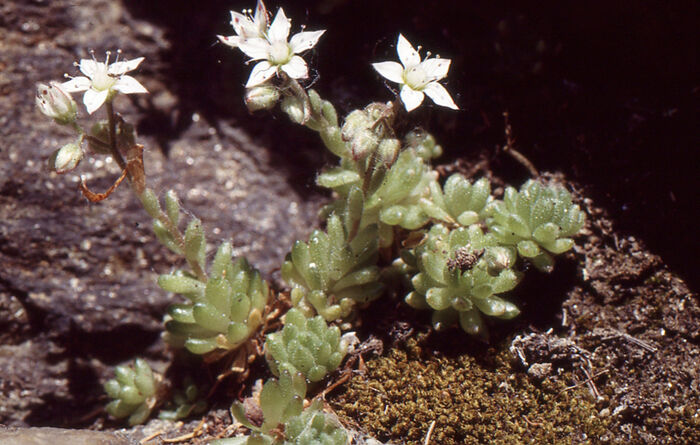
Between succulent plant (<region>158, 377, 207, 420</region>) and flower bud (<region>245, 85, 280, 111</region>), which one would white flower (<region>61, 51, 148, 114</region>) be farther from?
succulent plant (<region>158, 377, 207, 420</region>)

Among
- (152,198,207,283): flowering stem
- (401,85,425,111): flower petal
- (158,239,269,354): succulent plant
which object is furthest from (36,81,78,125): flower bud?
(401,85,425,111): flower petal

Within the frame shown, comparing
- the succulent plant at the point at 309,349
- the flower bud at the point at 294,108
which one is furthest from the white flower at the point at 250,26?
the succulent plant at the point at 309,349

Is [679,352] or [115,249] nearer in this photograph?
[679,352]

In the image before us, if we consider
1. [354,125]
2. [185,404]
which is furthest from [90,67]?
[185,404]

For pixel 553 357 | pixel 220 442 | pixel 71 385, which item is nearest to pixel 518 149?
pixel 553 357

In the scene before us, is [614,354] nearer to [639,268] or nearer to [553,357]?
[553,357]
